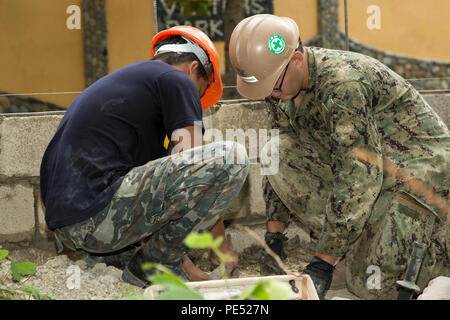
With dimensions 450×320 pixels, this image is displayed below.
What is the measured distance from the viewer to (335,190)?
2184mm

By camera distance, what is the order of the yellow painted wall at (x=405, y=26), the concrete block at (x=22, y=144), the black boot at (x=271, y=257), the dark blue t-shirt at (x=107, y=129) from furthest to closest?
the yellow painted wall at (x=405, y=26) < the concrete block at (x=22, y=144) < the black boot at (x=271, y=257) < the dark blue t-shirt at (x=107, y=129)

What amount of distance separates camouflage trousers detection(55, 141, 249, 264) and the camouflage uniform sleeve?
15.9 inches

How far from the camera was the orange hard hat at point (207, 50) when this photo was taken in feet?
8.09

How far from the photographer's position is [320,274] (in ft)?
7.16

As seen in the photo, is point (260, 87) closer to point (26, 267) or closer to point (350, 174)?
point (350, 174)

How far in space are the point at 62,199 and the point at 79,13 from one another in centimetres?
121

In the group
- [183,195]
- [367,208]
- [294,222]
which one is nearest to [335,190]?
[367,208]

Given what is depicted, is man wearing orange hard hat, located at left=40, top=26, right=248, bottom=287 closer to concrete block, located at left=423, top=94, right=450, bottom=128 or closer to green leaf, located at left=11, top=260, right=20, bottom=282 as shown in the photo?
green leaf, located at left=11, top=260, right=20, bottom=282

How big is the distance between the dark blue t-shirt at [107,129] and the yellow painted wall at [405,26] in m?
1.61

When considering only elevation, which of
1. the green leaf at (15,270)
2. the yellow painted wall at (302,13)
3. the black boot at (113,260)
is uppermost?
the yellow painted wall at (302,13)

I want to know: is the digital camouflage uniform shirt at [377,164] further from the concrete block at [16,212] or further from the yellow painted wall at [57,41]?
the concrete block at [16,212]

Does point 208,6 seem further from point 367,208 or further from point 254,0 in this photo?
point 367,208

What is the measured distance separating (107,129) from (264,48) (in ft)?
2.64

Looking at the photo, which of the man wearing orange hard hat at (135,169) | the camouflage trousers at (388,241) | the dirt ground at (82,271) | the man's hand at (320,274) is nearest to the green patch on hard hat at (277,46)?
the man wearing orange hard hat at (135,169)
